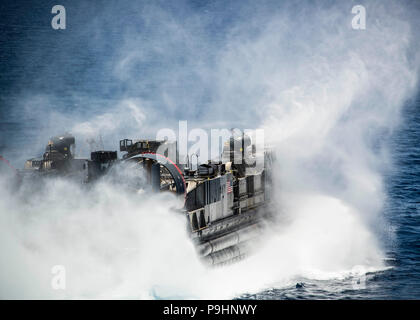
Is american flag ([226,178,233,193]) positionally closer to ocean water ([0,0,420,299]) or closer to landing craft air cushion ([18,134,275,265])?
landing craft air cushion ([18,134,275,265])

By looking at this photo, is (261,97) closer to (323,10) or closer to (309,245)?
(323,10)

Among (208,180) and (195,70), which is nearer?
(208,180)

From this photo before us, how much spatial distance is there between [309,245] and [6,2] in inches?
3948

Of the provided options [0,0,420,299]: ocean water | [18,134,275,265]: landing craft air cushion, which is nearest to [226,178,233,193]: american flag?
[18,134,275,265]: landing craft air cushion

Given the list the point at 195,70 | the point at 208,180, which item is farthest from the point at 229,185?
the point at 195,70

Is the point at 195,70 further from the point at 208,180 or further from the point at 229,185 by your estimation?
the point at 208,180

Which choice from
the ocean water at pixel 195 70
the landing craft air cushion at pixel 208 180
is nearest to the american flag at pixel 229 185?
the landing craft air cushion at pixel 208 180

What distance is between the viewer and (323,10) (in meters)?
98.6

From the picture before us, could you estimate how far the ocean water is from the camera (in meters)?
74.1

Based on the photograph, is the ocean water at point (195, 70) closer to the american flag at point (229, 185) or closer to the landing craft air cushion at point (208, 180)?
the landing craft air cushion at point (208, 180)

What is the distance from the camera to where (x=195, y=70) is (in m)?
99.0

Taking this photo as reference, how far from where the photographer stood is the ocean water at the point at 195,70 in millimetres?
74062

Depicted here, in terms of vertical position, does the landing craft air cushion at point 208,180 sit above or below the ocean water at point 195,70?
below

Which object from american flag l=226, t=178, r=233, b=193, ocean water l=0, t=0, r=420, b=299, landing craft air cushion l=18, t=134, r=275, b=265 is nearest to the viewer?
landing craft air cushion l=18, t=134, r=275, b=265
